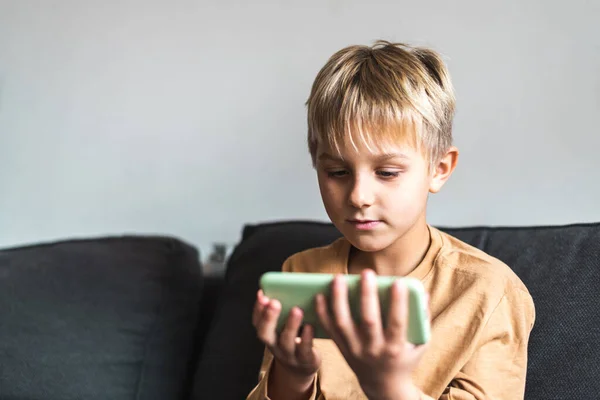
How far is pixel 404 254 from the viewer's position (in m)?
1.11

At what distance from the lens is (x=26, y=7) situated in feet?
6.13

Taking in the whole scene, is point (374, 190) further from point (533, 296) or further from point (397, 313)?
point (533, 296)

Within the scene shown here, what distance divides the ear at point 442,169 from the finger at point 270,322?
1.19ft

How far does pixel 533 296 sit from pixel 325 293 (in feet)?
1.81

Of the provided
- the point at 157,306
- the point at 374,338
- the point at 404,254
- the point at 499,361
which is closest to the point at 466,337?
the point at 499,361

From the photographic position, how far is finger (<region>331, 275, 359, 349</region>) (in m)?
0.78

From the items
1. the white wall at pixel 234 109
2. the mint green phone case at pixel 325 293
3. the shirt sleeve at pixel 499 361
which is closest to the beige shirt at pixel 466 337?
the shirt sleeve at pixel 499 361

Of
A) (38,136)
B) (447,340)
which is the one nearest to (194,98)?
(38,136)

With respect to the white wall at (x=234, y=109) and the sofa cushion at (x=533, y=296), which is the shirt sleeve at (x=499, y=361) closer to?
the sofa cushion at (x=533, y=296)

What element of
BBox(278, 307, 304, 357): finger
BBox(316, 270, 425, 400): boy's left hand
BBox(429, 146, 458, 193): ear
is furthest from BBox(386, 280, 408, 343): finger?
BBox(429, 146, 458, 193): ear

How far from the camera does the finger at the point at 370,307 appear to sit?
75 centimetres

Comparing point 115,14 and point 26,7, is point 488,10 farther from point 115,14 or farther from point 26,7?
point 26,7

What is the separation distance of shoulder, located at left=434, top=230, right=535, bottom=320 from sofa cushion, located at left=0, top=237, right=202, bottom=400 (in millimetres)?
695

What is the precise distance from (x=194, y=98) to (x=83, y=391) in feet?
2.64
